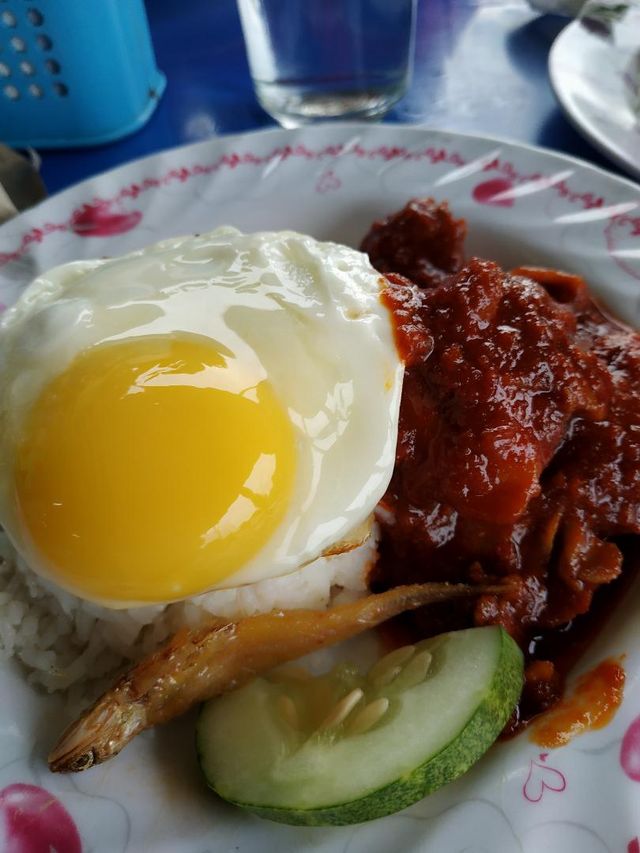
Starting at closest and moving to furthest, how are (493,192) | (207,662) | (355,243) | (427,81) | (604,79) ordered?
(207,662)
(493,192)
(355,243)
(604,79)
(427,81)

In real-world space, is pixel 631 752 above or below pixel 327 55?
below

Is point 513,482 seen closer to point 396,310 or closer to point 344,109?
point 396,310

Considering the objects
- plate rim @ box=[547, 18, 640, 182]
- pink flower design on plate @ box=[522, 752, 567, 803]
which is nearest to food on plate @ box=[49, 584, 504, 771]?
pink flower design on plate @ box=[522, 752, 567, 803]

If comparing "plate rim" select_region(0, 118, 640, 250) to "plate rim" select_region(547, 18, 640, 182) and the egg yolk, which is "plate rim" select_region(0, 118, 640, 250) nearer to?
"plate rim" select_region(547, 18, 640, 182)

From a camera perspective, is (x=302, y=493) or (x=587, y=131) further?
(x=587, y=131)

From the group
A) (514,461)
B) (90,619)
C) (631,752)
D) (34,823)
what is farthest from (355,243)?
(34,823)

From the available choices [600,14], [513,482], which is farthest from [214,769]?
[600,14]

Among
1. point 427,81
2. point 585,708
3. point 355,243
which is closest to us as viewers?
point 585,708

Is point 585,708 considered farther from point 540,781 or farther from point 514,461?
point 514,461
